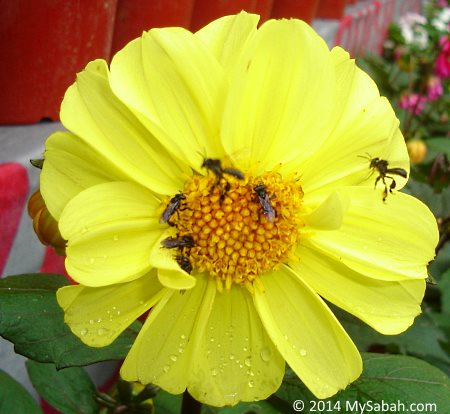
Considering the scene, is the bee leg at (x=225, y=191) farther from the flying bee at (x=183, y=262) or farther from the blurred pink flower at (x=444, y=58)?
the blurred pink flower at (x=444, y=58)

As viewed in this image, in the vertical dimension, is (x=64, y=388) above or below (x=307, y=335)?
below

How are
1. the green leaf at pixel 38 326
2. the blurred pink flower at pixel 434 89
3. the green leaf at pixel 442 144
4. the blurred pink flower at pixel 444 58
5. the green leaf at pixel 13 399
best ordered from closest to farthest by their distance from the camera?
1. the green leaf at pixel 38 326
2. the green leaf at pixel 13 399
3. the green leaf at pixel 442 144
4. the blurred pink flower at pixel 444 58
5. the blurred pink flower at pixel 434 89

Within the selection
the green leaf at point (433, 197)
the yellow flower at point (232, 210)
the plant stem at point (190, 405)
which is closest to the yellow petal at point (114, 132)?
the yellow flower at point (232, 210)

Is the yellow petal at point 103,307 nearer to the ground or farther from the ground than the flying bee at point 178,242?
nearer to the ground

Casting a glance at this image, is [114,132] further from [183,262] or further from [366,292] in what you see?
[366,292]

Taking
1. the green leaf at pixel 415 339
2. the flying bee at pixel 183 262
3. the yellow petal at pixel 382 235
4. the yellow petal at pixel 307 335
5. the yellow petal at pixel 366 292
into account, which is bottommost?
the green leaf at pixel 415 339

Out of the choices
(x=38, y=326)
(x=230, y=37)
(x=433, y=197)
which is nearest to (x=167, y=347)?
(x=38, y=326)

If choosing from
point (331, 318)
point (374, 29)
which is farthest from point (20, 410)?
point (374, 29)

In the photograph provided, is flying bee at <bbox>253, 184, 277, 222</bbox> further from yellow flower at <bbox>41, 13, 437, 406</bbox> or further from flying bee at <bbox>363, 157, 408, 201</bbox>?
flying bee at <bbox>363, 157, 408, 201</bbox>
